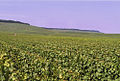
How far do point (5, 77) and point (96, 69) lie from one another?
534 centimetres

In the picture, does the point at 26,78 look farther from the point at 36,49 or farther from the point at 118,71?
the point at 36,49

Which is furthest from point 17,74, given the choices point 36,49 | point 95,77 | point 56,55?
point 36,49

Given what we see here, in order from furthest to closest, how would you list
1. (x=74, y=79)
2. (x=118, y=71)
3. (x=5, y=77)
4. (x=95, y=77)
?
(x=118, y=71) < (x=95, y=77) < (x=74, y=79) < (x=5, y=77)

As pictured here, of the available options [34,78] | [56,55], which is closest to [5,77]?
[34,78]

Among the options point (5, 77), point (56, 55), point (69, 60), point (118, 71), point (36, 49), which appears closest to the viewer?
point (5, 77)

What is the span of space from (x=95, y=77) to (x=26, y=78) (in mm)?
3843

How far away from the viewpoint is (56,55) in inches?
618

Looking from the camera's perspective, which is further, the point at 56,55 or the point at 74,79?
the point at 56,55

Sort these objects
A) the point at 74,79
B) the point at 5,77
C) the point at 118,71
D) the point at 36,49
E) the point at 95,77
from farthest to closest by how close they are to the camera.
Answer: the point at 36,49
the point at 118,71
the point at 95,77
the point at 74,79
the point at 5,77

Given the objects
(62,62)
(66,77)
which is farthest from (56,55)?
(66,77)

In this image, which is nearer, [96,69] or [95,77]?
[95,77]

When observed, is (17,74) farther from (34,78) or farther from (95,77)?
(95,77)

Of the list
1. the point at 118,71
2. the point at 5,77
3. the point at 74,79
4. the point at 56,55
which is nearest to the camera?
the point at 5,77

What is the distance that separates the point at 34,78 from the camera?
339 inches
